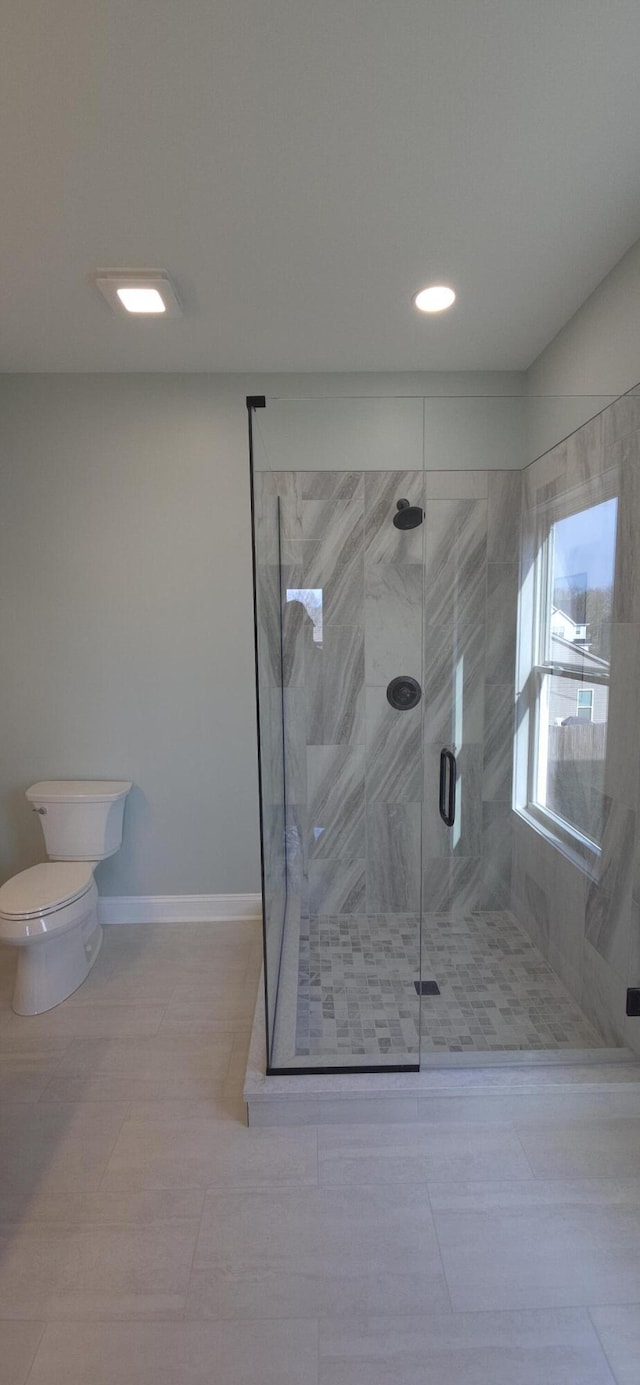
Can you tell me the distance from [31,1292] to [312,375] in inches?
123

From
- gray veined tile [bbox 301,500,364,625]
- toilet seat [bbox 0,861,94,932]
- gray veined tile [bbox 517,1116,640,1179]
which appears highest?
gray veined tile [bbox 301,500,364,625]

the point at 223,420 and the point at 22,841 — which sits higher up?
the point at 223,420

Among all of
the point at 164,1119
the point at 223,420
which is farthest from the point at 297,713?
the point at 164,1119

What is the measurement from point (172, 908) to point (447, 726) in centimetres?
166

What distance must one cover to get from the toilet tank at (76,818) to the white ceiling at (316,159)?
188 cm

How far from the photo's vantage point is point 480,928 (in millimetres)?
2416

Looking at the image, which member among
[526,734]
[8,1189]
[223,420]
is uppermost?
[223,420]

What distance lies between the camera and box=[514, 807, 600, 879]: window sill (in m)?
2.05

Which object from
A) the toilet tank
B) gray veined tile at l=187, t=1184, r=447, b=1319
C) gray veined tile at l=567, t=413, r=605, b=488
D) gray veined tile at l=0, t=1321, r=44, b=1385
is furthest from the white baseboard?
gray veined tile at l=567, t=413, r=605, b=488

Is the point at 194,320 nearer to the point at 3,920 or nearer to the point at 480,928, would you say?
the point at 3,920

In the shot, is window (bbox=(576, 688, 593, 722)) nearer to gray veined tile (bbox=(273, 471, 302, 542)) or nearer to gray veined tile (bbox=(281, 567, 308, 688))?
gray veined tile (bbox=(281, 567, 308, 688))

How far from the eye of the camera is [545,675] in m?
2.26

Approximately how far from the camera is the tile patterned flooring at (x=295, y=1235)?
1.18 metres

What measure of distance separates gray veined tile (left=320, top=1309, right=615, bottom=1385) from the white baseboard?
178cm
